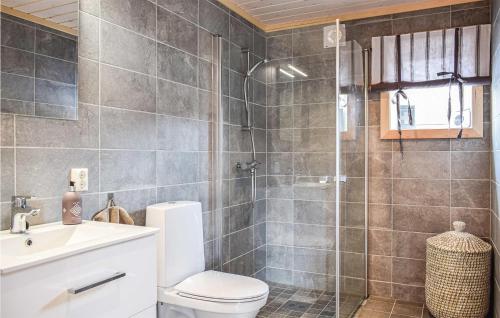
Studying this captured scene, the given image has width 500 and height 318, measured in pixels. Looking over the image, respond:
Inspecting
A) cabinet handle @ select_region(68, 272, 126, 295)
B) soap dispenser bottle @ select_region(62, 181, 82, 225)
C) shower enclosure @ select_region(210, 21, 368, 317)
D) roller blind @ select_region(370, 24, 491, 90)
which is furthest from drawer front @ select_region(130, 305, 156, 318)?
roller blind @ select_region(370, 24, 491, 90)

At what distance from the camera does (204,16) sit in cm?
266

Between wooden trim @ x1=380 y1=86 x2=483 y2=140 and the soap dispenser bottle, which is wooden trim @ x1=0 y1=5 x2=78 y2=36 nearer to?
the soap dispenser bottle

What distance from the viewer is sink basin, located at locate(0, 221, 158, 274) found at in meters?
1.15

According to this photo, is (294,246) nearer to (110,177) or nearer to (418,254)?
(418,254)

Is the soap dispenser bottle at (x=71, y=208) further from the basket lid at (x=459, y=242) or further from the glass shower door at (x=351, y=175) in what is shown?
the basket lid at (x=459, y=242)

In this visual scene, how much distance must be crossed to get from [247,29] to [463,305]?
264cm

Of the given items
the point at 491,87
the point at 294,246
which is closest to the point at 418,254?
the point at 294,246

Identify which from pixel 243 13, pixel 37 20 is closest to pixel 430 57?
pixel 243 13

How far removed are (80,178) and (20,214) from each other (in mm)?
328

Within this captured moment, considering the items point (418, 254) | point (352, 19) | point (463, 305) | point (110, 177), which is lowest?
point (463, 305)

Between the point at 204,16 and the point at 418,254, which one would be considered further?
the point at 418,254

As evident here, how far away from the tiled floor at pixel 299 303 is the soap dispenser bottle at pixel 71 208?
155 centimetres

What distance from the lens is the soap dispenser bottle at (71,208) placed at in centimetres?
165

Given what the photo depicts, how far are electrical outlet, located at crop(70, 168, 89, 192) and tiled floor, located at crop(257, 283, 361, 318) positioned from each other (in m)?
1.56
